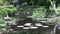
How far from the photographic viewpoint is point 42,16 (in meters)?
11.6

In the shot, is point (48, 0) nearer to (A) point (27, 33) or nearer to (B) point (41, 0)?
Answer: (B) point (41, 0)

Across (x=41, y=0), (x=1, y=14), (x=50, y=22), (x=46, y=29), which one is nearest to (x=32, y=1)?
(x=41, y=0)

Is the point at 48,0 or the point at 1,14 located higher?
the point at 48,0

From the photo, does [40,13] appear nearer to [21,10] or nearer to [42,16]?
[42,16]

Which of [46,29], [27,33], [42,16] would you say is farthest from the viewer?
[42,16]

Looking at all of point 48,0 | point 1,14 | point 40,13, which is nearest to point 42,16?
point 40,13

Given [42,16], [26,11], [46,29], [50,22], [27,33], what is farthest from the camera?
[26,11]

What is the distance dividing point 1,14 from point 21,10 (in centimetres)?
380

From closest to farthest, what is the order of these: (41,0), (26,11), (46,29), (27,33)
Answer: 1. (41,0)
2. (27,33)
3. (46,29)
4. (26,11)

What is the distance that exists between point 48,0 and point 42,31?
6.87 metres

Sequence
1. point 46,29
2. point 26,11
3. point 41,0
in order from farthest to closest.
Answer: point 26,11, point 46,29, point 41,0

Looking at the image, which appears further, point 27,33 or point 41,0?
point 27,33

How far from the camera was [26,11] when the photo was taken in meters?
13.9

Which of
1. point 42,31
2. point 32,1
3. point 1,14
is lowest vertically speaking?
point 42,31
